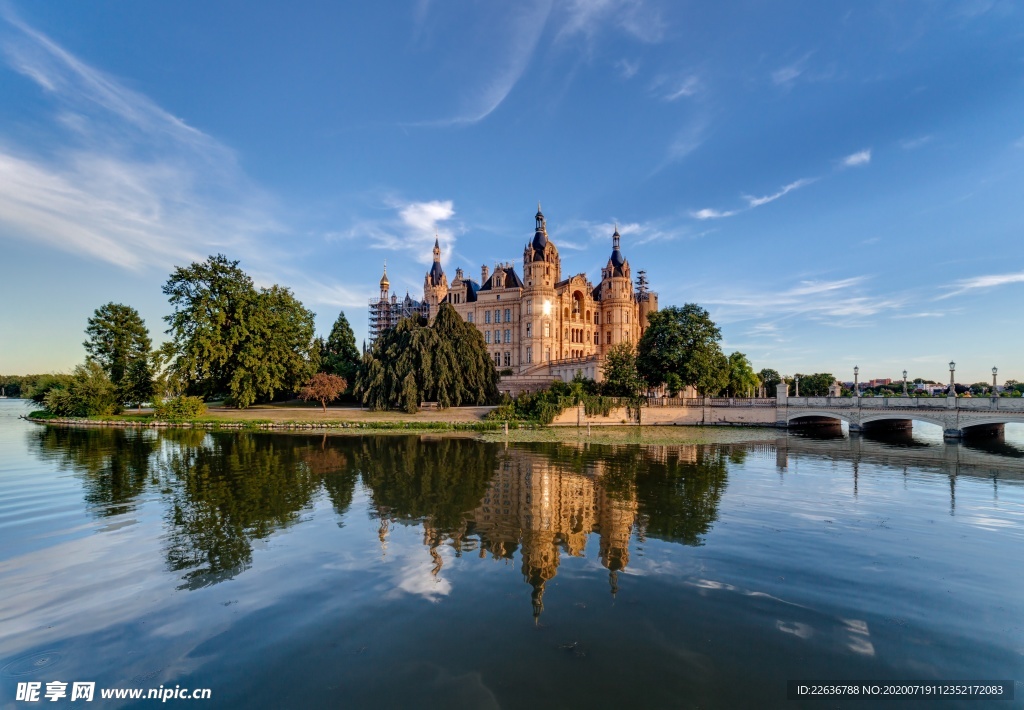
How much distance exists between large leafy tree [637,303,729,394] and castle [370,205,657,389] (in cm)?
1173

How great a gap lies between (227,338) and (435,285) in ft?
118

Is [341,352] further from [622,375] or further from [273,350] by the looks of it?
[622,375]

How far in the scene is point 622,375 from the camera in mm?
47656

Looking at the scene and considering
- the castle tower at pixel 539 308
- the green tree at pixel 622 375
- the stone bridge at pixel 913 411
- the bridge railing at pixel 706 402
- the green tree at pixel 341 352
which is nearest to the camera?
the stone bridge at pixel 913 411

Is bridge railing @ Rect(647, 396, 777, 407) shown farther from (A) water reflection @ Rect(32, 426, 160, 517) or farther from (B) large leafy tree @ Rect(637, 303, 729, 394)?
(A) water reflection @ Rect(32, 426, 160, 517)

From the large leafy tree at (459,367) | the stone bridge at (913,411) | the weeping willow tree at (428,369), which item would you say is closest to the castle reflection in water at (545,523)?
the weeping willow tree at (428,369)

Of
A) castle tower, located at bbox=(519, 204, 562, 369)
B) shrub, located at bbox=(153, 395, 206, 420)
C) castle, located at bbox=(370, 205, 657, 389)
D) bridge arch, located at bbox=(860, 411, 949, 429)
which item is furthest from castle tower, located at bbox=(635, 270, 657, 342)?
shrub, located at bbox=(153, 395, 206, 420)

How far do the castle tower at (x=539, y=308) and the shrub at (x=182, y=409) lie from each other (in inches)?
Result: 1487

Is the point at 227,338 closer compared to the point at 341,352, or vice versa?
the point at 227,338

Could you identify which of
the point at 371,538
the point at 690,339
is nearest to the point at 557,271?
the point at 690,339

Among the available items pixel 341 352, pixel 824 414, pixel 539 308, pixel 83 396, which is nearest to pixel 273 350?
pixel 341 352

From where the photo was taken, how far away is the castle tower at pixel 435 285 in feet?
253

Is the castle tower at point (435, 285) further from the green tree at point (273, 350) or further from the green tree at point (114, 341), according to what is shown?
the green tree at point (114, 341)

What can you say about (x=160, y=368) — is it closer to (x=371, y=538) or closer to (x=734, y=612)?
(x=371, y=538)
